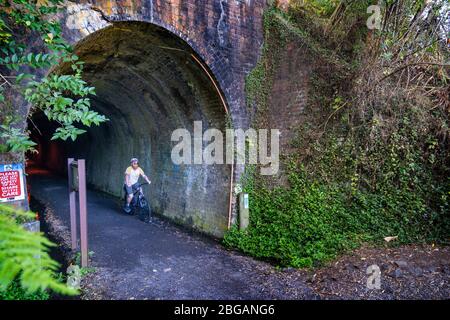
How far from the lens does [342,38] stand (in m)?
7.26

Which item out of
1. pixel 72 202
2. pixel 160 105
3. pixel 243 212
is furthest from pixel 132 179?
pixel 243 212

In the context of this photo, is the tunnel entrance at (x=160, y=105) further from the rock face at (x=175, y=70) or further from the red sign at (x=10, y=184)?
the red sign at (x=10, y=184)

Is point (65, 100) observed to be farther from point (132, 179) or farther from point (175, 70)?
point (132, 179)

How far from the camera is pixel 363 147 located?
6281 millimetres

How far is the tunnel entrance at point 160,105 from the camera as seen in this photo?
6586 mm

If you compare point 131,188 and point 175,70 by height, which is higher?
point 175,70

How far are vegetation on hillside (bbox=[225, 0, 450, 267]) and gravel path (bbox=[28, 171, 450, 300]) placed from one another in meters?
0.40

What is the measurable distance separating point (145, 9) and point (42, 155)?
22.4 m

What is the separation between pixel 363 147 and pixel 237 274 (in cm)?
353

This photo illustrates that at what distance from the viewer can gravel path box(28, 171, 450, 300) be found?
179 inches

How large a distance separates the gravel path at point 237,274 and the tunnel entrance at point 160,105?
1.51 m

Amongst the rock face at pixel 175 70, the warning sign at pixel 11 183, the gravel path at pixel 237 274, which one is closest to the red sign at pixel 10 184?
the warning sign at pixel 11 183

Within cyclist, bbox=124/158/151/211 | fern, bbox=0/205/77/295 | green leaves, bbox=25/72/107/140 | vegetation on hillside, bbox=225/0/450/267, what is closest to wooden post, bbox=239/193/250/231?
vegetation on hillside, bbox=225/0/450/267

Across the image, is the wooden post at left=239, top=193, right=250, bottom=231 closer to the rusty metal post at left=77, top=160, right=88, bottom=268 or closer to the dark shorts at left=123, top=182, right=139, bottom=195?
the rusty metal post at left=77, top=160, right=88, bottom=268
